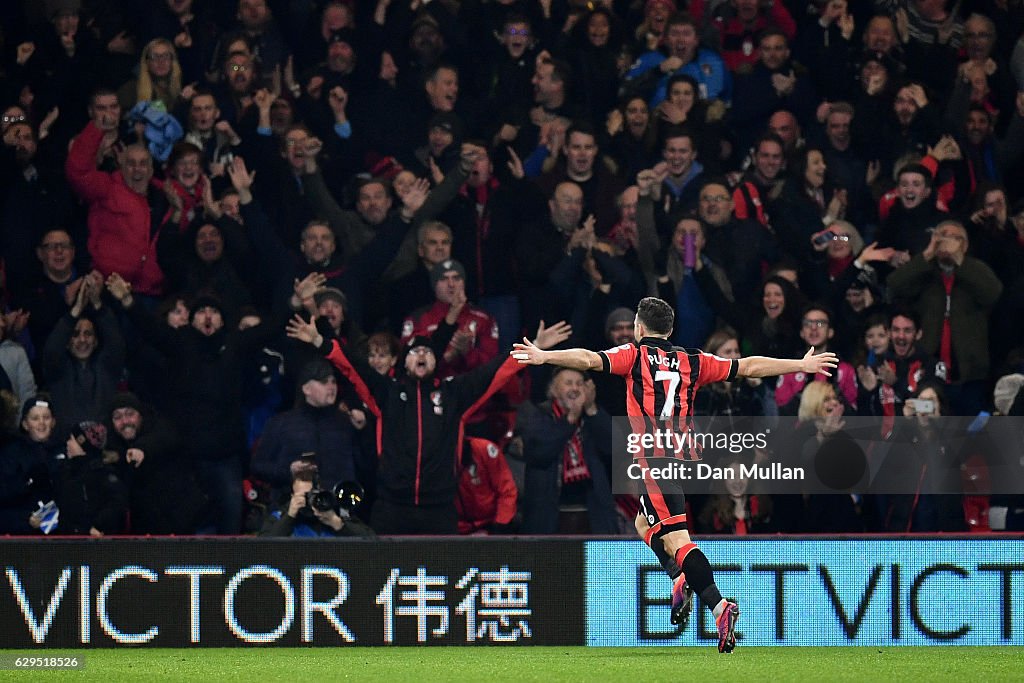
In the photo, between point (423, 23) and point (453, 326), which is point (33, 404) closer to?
point (453, 326)

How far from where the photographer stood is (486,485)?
34.9ft

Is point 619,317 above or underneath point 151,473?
above

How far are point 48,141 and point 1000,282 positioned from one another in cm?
704

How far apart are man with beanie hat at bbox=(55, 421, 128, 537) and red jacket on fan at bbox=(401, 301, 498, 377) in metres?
2.23

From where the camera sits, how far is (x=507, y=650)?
9469 millimetres

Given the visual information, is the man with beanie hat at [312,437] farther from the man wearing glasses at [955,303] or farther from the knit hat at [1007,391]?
the knit hat at [1007,391]

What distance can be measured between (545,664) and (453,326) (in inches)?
125

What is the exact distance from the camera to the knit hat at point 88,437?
1023cm

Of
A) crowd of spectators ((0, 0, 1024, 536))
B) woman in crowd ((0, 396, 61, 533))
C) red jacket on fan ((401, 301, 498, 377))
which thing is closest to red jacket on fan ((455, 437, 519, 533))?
crowd of spectators ((0, 0, 1024, 536))

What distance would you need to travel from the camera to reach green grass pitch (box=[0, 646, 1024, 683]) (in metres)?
8.16

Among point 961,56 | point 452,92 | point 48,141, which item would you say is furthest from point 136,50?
point 961,56

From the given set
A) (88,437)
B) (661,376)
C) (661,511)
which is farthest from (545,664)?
(88,437)

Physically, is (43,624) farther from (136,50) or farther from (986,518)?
(986,518)

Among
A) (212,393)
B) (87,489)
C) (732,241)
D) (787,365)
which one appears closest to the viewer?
(787,365)
